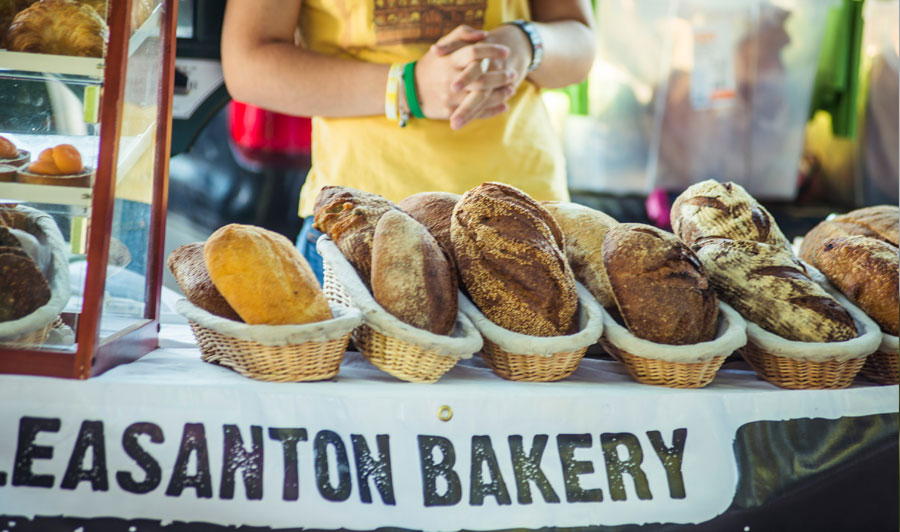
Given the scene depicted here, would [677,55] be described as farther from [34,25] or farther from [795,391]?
[34,25]

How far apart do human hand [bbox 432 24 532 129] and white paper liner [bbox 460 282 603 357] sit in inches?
19.6

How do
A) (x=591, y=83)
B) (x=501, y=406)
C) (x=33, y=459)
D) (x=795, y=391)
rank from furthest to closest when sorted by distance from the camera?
(x=591, y=83) < (x=795, y=391) < (x=501, y=406) < (x=33, y=459)

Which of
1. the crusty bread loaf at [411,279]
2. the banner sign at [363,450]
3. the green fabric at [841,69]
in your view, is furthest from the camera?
the green fabric at [841,69]

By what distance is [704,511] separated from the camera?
1.24 m

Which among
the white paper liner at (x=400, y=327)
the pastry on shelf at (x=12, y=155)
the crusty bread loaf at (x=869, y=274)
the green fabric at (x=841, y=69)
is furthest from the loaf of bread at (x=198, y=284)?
the green fabric at (x=841, y=69)

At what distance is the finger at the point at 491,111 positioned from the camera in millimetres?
1679

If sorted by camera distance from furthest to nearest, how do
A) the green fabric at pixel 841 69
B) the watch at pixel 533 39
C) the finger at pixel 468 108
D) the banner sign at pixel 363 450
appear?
the green fabric at pixel 841 69 → the watch at pixel 533 39 → the finger at pixel 468 108 → the banner sign at pixel 363 450

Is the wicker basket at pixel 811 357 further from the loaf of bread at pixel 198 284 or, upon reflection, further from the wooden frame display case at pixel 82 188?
the wooden frame display case at pixel 82 188

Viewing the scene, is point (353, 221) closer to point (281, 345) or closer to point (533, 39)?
point (281, 345)

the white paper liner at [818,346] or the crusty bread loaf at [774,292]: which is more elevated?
the crusty bread loaf at [774,292]

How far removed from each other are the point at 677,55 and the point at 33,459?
3.49 metres

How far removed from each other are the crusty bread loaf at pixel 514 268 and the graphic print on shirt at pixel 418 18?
59 centimetres

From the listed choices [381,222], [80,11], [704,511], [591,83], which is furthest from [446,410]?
[591,83]

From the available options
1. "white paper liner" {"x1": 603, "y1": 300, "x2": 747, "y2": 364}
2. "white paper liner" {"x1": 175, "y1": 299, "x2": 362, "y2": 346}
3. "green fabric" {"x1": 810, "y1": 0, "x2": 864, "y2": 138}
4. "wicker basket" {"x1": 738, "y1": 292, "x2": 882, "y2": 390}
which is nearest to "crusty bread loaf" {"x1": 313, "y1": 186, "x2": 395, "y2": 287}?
"white paper liner" {"x1": 175, "y1": 299, "x2": 362, "y2": 346}
